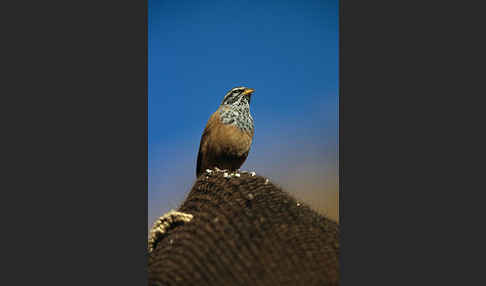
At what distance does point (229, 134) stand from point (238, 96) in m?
0.31

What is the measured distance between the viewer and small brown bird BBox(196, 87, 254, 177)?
10.7 ft

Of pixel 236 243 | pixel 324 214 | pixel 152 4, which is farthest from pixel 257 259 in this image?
pixel 152 4

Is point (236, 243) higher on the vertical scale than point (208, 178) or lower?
lower

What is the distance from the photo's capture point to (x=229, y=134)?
3.29 meters

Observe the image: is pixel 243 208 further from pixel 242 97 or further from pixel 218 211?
pixel 242 97

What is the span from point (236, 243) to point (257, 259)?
0.12 metres

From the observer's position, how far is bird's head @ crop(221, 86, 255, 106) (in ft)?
10.6

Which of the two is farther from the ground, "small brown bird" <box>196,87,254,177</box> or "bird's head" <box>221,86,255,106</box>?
"bird's head" <box>221,86,255,106</box>

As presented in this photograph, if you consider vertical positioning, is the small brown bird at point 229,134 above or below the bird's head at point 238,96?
below

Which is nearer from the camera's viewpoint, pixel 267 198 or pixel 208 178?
pixel 267 198

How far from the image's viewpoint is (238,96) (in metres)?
3.31

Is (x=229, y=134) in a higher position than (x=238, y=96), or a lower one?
lower

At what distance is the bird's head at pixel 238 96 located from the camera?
324 cm

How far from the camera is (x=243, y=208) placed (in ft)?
7.00
